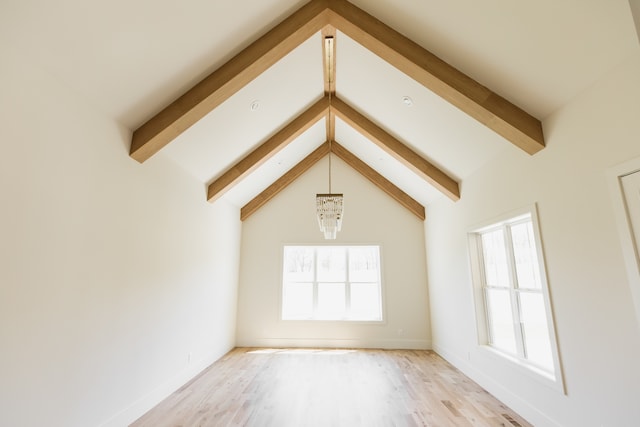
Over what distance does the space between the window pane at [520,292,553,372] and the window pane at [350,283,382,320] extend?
10.2ft

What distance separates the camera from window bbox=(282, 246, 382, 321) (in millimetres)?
6172

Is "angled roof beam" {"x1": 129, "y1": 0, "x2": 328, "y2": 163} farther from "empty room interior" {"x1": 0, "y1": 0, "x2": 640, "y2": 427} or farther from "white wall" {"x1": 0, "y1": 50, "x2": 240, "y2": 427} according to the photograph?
"white wall" {"x1": 0, "y1": 50, "x2": 240, "y2": 427}

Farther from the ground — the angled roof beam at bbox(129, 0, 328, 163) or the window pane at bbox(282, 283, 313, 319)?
the angled roof beam at bbox(129, 0, 328, 163)

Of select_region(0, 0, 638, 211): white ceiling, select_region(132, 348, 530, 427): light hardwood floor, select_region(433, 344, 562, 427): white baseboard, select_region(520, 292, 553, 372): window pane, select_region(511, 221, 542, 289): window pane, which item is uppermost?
select_region(0, 0, 638, 211): white ceiling

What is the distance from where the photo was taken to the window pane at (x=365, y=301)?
6.13 metres

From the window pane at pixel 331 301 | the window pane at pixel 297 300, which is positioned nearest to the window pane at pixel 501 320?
the window pane at pixel 331 301

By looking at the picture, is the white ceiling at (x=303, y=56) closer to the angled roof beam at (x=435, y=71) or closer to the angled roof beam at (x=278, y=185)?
the angled roof beam at (x=435, y=71)

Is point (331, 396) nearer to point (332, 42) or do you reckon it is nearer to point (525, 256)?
point (525, 256)

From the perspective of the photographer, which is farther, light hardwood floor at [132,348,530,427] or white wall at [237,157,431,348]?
white wall at [237,157,431,348]

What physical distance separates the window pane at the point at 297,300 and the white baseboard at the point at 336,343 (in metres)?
0.49

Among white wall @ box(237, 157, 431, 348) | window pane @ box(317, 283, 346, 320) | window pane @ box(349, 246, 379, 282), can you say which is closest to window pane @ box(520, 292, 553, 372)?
white wall @ box(237, 157, 431, 348)

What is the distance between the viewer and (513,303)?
343 centimetres

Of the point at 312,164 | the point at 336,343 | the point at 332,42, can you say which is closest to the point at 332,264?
the point at 336,343

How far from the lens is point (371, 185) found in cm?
646
